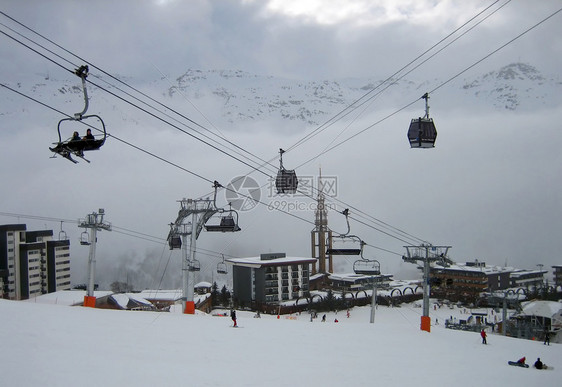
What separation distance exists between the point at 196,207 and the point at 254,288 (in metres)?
47.3

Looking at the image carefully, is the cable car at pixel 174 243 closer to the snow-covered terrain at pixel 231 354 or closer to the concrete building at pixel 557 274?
the snow-covered terrain at pixel 231 354

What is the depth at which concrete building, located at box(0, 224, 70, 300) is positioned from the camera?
5979 cm

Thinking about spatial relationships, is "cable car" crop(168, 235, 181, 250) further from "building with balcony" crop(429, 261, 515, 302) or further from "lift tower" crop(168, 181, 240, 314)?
"building with balcony" crop(429, 261, 515, 302)

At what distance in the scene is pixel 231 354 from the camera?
11992mm

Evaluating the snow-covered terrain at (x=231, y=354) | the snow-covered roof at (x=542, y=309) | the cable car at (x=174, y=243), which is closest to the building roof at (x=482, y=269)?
the snow-covered roof at (x=542, y=309)

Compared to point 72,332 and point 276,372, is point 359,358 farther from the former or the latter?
point 72,332

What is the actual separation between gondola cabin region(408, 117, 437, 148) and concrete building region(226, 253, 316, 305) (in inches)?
2160

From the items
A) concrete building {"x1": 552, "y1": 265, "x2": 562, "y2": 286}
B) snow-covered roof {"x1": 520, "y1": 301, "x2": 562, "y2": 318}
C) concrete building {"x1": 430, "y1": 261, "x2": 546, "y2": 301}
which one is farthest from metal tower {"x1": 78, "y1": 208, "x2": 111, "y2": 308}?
concrete building {"x1": 552, "y1": 265, "x2": 562, "y2": 286}

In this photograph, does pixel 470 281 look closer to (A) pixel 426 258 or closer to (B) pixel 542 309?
(B) pixel 542 309

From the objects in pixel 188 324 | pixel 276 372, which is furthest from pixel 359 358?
pixel 188 324

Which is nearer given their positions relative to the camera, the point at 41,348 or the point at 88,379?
the point at 88,379

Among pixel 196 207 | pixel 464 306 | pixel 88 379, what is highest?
pixel 196 207

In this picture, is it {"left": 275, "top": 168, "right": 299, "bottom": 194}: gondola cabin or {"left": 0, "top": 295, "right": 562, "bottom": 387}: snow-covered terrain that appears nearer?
{"left": 0, "top": 295, "right": 562, "bottom": 387}: snow-covered terrain

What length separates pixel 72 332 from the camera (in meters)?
12.1
